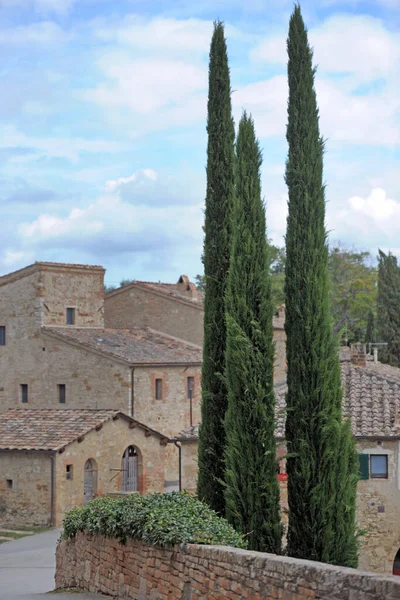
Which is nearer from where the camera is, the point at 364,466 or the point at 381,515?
the point at 381,515

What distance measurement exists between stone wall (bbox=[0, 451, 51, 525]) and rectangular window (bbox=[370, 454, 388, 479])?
11.2 meters

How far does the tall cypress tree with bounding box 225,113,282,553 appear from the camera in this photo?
13156mm

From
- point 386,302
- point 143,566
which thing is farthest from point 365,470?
point 386,302

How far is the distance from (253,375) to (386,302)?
38.9m

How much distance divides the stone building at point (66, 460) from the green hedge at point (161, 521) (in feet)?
44.6

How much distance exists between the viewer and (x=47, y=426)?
29141 mm

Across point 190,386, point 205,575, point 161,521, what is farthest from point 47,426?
point 205,575

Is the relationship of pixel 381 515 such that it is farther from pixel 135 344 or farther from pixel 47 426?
pixel 135 344

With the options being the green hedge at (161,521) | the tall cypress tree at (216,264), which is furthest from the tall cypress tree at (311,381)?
the green hedge at (161,521)

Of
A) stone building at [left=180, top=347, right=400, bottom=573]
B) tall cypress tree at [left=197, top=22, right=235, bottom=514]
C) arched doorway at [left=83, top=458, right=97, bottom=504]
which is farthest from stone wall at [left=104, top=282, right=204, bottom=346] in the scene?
tall cypress tree at [left=197, top=22, right=235, bottom=514]

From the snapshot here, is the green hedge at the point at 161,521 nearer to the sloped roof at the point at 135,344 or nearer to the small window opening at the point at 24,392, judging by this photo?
the sloped roof at the point at 135,344

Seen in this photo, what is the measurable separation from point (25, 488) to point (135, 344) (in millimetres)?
10026

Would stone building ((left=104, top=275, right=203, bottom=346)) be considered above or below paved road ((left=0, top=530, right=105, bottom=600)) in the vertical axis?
above

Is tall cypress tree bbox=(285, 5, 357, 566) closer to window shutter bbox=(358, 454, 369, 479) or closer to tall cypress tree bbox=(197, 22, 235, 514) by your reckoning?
tall cypress tree bbox=(197, 22, 235, 514)
